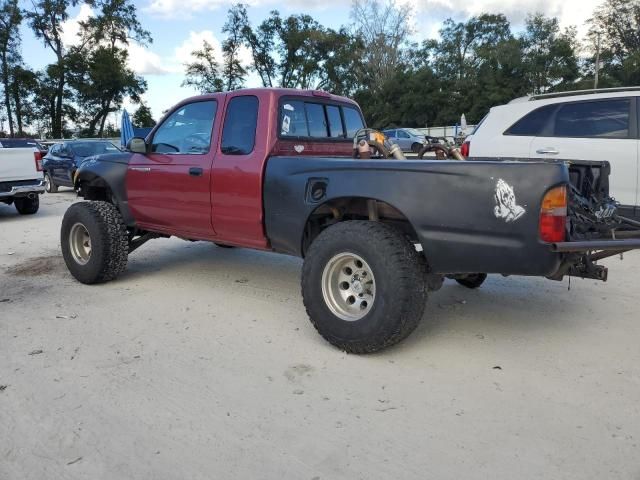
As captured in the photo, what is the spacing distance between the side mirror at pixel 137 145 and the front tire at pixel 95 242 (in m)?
0.73

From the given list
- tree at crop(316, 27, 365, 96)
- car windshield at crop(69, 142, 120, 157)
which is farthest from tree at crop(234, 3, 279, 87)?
car windshield at crop(69, 142, 120, 157)

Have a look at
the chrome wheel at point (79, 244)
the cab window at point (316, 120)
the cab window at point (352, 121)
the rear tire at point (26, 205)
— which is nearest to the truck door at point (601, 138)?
the cab window at point (352, 121)

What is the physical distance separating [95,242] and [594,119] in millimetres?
5860

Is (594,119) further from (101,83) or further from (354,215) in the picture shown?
(101,83)

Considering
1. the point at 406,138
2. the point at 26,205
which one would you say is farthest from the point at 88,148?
the point at 406,138

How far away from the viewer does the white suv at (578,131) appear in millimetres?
6316

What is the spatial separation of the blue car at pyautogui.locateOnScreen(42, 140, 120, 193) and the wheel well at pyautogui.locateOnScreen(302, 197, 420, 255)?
1286 cm

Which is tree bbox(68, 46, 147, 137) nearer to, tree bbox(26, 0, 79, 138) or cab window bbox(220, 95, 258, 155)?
tree bbox(26, 0, 79, 138)

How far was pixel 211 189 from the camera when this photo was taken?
4719 mm

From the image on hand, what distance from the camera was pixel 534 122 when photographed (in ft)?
22.8

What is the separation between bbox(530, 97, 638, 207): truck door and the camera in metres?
6.30

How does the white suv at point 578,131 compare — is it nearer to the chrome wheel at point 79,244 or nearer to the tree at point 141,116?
the chrome wheel at point 79,244

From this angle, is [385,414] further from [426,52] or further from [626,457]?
[426,52]

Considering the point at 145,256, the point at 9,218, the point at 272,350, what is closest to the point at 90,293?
the point at 145,256
